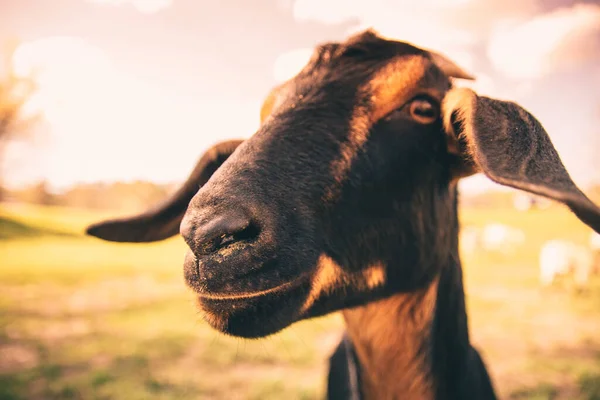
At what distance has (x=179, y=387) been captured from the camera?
236 inches

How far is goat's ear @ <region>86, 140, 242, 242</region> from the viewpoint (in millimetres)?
2623

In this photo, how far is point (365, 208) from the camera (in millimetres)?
1931

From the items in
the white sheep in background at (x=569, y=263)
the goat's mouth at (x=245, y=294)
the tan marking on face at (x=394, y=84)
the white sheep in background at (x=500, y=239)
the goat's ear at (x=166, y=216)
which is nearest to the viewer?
the goat's mouth at (x=245, y=294)

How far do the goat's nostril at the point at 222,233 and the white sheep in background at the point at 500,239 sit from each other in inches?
876

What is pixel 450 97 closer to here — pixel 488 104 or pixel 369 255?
pixel 488 104

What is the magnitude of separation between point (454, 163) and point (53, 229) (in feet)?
111

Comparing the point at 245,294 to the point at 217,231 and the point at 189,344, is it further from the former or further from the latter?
the point at 189,344

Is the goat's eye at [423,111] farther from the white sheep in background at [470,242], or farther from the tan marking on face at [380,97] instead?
the white sheep in background at [470,242]

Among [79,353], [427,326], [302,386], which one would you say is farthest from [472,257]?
[427,326]

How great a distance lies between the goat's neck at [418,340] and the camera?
7.60 ft

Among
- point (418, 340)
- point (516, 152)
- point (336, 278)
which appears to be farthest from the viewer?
point (418, 340)

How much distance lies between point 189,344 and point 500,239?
18541mm

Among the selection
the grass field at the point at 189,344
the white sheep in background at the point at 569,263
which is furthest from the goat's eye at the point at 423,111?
the white sheep in background at the point at 569,263

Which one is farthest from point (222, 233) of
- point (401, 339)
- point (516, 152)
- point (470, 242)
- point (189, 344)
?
point (470, 242)
